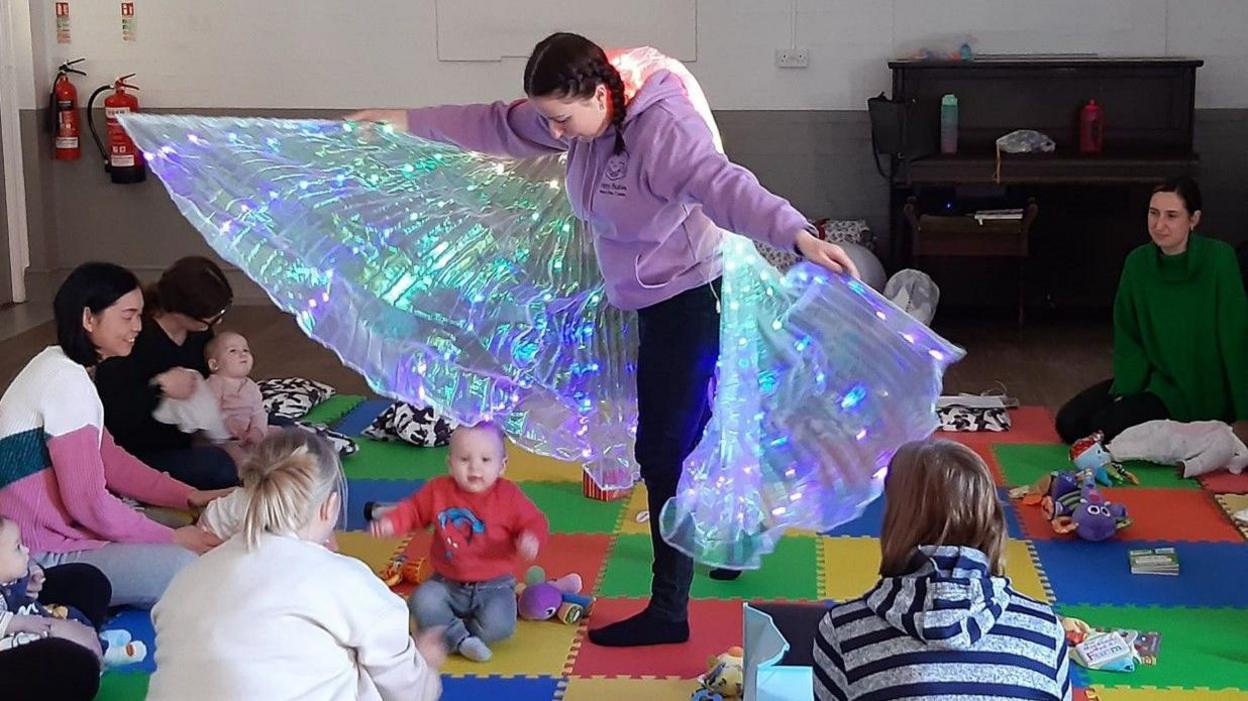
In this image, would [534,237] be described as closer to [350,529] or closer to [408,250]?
[408,250]

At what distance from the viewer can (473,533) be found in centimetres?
388

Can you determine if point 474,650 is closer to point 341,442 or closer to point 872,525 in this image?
point 872,525

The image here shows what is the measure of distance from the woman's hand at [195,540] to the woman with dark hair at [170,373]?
0.74 m

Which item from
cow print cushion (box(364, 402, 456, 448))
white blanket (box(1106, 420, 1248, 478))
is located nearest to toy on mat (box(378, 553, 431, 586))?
cow print cushion (box(364, 402, 456, 448))

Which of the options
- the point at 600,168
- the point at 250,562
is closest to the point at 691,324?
the point at 600,168

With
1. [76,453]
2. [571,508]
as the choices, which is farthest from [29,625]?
[571,508]

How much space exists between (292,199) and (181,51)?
520 cm

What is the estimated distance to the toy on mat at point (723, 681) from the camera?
11.3 ft

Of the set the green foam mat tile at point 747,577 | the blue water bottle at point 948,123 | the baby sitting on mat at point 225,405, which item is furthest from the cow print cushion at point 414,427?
the blue water bottle at point 948,123

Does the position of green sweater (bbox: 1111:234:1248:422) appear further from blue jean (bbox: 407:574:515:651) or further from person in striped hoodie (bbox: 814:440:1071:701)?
person in striped hoodie (bbox: 814:440:1071:701)

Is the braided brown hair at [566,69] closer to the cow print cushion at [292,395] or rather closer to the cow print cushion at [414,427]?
the cow print cushion at [414,427]

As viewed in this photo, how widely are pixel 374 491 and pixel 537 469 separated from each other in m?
0.58

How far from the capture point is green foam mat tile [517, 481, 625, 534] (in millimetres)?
4789

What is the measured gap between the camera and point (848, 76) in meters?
8.34
